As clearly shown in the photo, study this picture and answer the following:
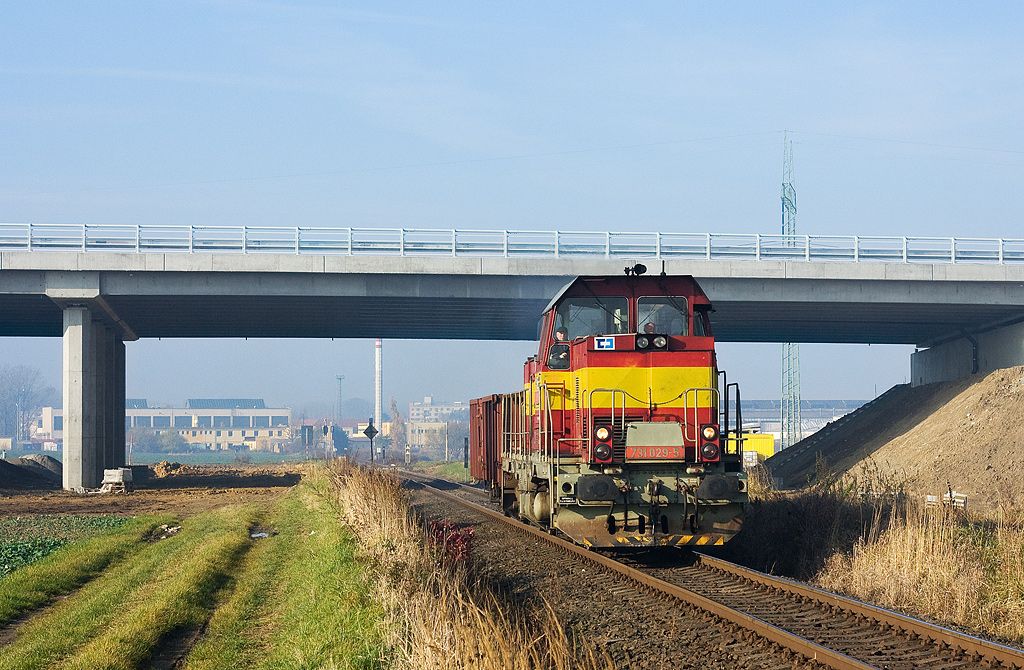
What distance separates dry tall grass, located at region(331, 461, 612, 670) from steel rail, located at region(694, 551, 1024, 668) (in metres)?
2.92

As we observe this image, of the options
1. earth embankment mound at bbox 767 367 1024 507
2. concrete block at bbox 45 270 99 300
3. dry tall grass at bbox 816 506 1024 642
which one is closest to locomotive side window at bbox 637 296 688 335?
dry tall grass at bbox 816 506 1024 642

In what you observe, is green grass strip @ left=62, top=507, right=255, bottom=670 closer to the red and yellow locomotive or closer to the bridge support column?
the red and yellow locomotive

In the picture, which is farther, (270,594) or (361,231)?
(361,231)

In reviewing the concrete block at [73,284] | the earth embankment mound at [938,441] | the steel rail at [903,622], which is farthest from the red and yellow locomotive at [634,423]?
the concrete block at [73,284]

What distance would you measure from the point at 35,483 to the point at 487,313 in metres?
20.8

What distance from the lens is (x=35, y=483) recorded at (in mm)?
45281

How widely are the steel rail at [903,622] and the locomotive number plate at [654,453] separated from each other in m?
1.74

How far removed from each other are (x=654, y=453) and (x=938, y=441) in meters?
23.3

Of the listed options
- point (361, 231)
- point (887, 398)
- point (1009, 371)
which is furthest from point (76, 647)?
point (887, 398)

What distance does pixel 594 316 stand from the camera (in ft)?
52.5

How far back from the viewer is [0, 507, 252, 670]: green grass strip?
9.99 meters

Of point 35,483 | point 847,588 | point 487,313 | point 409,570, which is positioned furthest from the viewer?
point 35,483

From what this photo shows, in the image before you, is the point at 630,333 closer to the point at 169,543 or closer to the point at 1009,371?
the point at 169,543

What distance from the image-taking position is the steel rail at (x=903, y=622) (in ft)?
28.0
